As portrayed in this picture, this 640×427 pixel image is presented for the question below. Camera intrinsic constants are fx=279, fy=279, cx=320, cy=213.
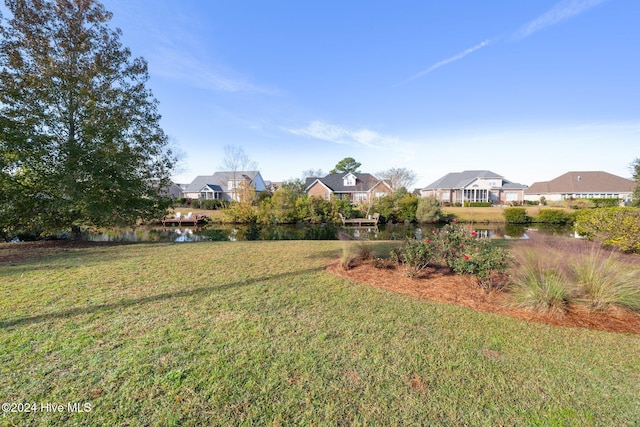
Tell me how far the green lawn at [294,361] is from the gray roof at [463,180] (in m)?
44.4

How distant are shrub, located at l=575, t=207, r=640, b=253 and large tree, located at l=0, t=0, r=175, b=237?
1574 centimetres

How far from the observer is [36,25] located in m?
10.1

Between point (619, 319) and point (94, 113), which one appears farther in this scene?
point (94, 113)

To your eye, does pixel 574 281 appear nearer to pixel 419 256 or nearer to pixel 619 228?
pixel 419 256

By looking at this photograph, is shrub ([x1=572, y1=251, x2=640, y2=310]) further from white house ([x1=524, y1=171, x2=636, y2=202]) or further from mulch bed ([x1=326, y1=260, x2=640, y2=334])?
white house ([x1=524, y1=171, x2=636, y2=202])

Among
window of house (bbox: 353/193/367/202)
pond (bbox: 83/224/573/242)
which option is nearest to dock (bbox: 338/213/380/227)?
pond (bbox: 83/224/573/242)

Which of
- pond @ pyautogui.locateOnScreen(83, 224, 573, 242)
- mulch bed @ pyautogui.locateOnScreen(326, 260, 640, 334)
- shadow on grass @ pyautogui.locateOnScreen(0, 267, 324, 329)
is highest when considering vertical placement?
shadow on grass @ pyautogui.locateOnScreen(0, 267, 324, 329)

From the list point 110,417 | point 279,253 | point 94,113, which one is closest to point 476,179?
point 279,253

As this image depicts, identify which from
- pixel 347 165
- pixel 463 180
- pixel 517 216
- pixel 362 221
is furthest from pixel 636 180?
pixel 347 165

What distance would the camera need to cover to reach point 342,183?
41.2 m

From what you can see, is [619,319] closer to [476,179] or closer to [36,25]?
[36,25]

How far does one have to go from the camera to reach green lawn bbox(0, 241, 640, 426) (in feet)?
7.04

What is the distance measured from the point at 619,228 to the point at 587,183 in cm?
4390

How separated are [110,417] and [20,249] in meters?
10.2
